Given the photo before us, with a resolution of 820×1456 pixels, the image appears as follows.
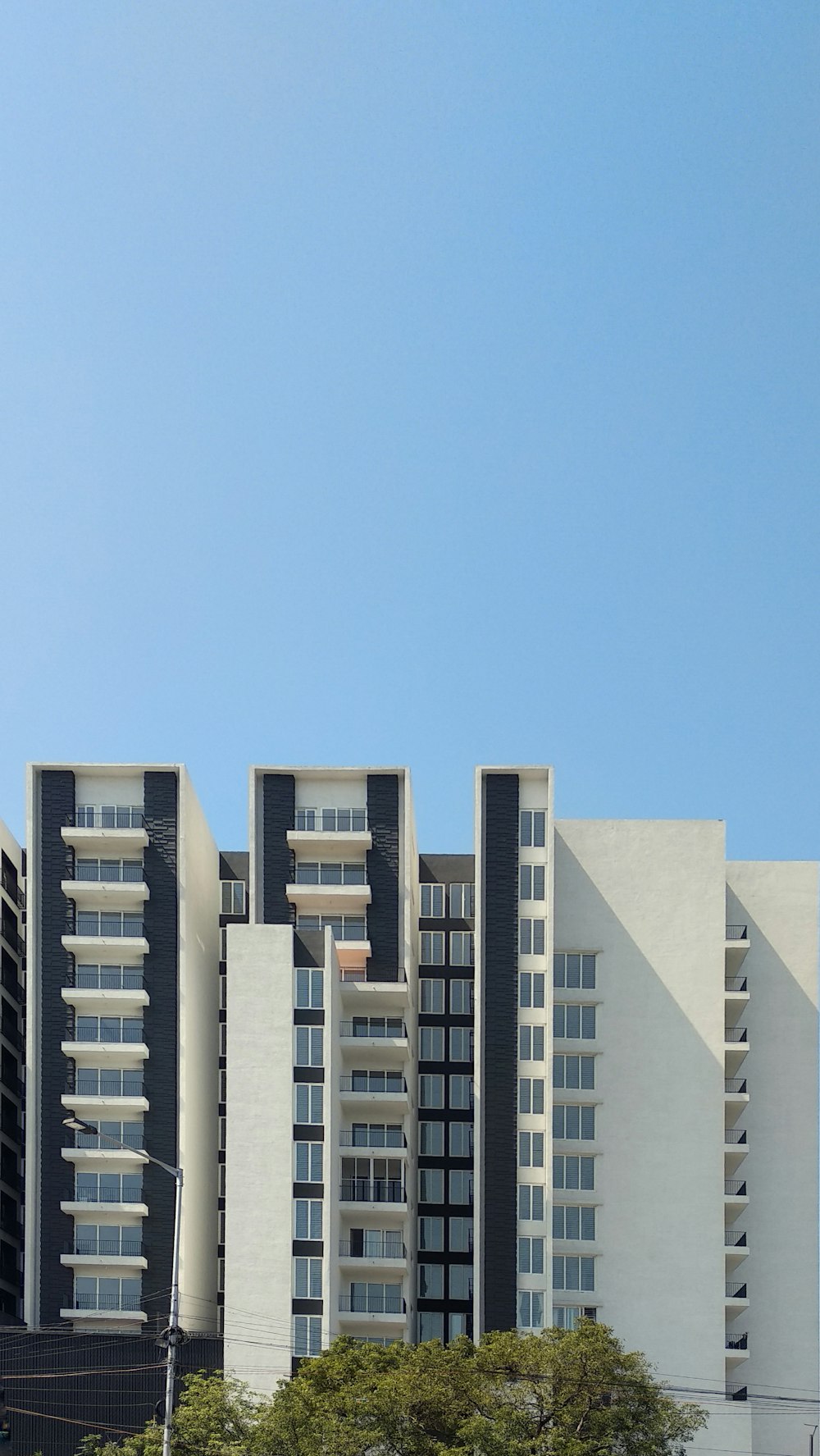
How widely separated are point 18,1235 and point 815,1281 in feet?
129

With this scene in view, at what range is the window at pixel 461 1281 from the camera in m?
81.2

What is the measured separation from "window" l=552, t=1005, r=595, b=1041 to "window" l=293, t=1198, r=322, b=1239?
1542 cm

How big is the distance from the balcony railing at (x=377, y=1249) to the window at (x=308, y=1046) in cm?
991

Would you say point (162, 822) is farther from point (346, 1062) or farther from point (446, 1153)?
point (446, 1153)

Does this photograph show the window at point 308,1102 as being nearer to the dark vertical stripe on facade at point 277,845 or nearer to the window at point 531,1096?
the dark vertical stripe on facade at point 277,845

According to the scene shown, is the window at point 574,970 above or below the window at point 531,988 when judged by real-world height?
above

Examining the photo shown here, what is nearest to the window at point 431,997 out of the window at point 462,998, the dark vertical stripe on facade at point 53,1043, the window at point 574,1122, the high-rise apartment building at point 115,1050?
the window at point 462,998

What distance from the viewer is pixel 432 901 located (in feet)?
284

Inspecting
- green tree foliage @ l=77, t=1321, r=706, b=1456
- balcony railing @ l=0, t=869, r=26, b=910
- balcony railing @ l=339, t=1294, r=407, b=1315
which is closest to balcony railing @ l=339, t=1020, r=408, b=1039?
balcony railing @ l=339, t=1294, r=407, b=1315

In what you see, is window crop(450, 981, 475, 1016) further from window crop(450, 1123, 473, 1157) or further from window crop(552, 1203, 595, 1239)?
window crop(552, 1203, 595, 1239)

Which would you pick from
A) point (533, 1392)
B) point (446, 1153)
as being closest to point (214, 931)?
point (446, 1153)

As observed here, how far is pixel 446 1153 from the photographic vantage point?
274ft

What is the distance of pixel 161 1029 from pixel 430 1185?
53.2 ft

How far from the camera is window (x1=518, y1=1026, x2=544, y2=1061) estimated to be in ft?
257
